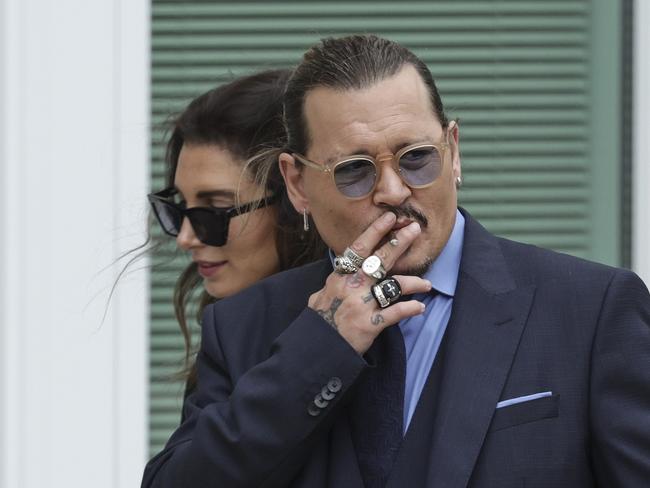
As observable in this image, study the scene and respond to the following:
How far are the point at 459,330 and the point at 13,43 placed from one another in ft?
9.50

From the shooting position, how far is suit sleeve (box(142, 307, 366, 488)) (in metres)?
2.17

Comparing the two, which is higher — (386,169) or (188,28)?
(188,28)

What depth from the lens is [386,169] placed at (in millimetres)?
2211

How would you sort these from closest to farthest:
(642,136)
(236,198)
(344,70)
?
(344,70), (236,198), (642,136)

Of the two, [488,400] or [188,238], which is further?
[188,238]

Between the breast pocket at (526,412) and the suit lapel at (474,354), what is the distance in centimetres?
2

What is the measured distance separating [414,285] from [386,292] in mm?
51

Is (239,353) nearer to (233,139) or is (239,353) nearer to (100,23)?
(233,139)

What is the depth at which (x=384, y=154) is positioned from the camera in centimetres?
222

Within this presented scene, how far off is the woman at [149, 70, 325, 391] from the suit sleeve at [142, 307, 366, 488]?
2.61 feet

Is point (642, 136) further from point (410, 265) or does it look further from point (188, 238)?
point (410, 265)

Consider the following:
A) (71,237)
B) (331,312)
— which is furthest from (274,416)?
(71,237)

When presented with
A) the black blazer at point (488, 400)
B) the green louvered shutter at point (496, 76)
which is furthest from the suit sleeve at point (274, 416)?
the green louvered shutter at point (496, 76)

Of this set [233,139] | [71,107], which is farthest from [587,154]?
[233,139]
